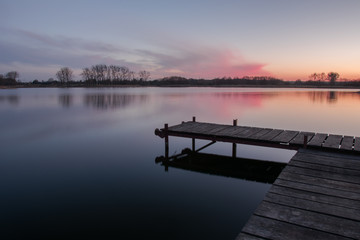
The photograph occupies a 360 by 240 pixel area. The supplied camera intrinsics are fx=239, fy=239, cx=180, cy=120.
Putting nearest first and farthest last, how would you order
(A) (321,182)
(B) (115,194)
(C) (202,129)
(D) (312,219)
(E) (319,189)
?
1. (D) (312,219)
2. (E) (319,189)
3. (A) (321,182)
4. (B) (115,194)
5. (C) (202,129)

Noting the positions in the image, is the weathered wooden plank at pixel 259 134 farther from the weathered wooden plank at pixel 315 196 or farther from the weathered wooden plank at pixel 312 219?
the weathered wooden plank at pixel 312 219

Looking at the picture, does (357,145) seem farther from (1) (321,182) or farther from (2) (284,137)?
(1) (321,182)

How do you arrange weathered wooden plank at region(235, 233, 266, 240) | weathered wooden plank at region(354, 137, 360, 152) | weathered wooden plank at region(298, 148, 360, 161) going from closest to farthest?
1. weathered wooden plank at region(235, 233, 266, 240)
2. weathered wooden plank at region(298, 148, 360, 161)
3. weathered wooden plank at region(354, 137, 360, 152)

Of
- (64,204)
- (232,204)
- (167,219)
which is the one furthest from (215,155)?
(64,204)

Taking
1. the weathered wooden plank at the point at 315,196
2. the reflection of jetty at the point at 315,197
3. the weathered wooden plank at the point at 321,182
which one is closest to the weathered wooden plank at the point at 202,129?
the reflection of jetty at the point at 315,197

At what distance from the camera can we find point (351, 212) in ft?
12.3

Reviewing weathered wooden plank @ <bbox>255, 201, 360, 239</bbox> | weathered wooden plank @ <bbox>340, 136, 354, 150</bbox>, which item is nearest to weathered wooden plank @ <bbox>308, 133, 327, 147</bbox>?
weathered wooden plank @ <bbox>340, 136, 354, 150</bbox>

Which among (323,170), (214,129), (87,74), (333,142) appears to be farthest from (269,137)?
(87,74)

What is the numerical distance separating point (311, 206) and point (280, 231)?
1095 mm

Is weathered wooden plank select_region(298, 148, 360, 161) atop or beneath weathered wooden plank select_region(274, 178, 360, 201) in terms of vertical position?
atop

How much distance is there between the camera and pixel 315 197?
14.1 feet

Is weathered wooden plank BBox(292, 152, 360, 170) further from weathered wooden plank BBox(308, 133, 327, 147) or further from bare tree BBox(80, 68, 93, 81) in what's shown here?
bare tree BBox(80, 68, 93, 81)

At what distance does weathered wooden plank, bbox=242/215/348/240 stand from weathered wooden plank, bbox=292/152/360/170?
3.55 m

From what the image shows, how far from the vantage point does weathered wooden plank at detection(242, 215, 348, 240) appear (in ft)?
10.3
